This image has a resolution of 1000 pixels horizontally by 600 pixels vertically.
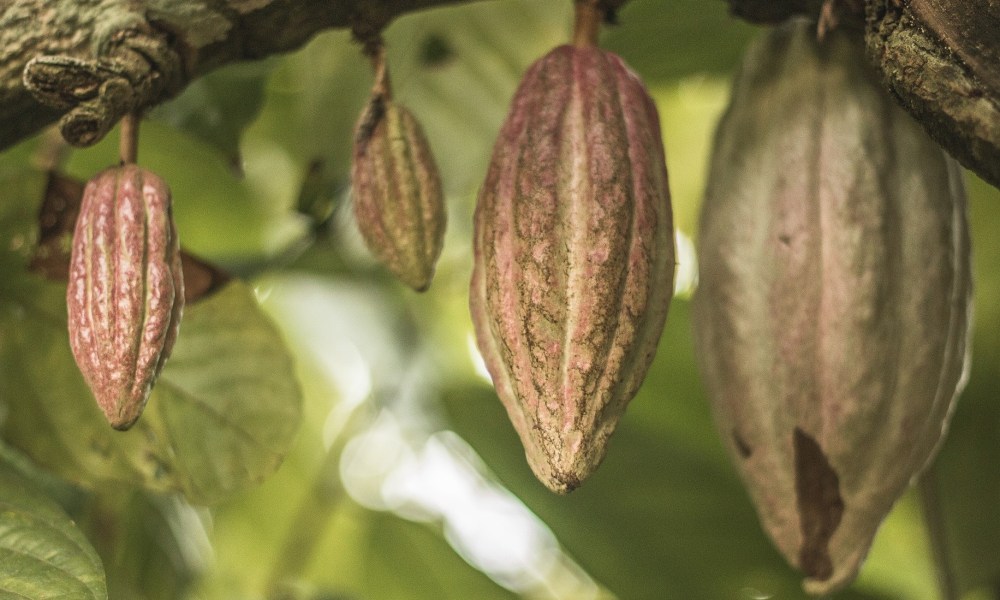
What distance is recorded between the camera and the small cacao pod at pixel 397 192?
69 centimetres

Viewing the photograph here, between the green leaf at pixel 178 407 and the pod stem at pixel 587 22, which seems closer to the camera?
the pod stem at pixel 587 22

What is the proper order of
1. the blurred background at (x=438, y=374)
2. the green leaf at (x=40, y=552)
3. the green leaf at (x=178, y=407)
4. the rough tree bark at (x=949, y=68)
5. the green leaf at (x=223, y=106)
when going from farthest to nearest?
the blurred background at (x=438, y=374) < the green leaf at (x=223, y=106) < the green leaf at (x=178, y=407) < the green leaf at (x=40, y=552) < the rough tree bark at (x=949, y=68)

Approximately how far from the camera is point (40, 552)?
2.30 feet

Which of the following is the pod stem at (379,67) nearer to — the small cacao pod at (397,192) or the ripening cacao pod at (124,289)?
the small cacao pod at (397,192)

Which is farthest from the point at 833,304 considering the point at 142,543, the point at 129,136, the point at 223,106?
the point at 142,543

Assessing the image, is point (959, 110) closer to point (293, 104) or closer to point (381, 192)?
point (381, 192)

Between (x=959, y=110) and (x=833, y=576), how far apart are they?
0.33 m

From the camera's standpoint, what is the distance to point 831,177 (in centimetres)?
74

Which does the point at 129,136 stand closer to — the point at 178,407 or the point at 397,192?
the point at 397,192

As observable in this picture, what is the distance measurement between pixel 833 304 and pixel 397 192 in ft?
0.88

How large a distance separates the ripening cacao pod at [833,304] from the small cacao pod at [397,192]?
0.19 meters

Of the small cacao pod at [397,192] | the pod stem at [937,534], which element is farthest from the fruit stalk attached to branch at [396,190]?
the pod stem at [937,534]

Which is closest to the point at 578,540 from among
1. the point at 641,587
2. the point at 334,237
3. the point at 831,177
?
the point at 641,587

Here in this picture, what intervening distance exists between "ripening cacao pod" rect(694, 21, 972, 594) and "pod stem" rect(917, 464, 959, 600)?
1.08 feet
